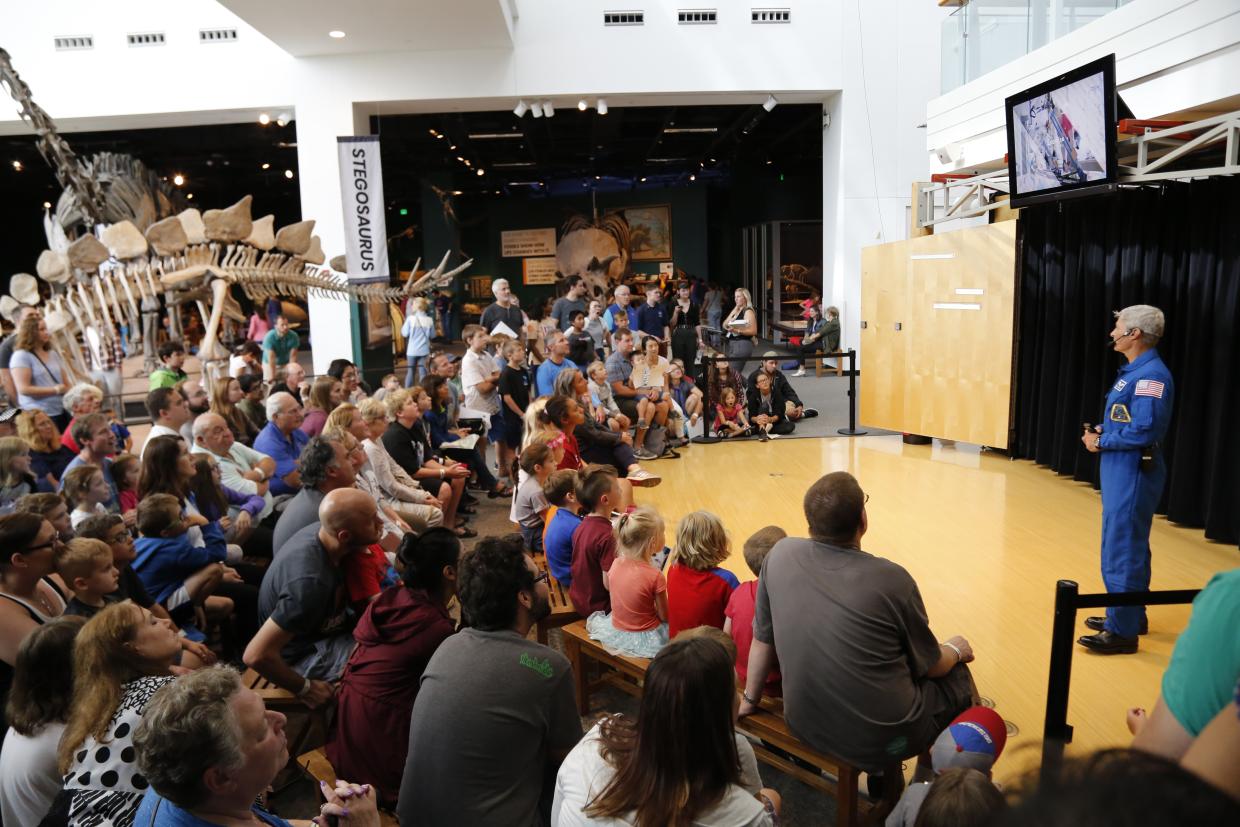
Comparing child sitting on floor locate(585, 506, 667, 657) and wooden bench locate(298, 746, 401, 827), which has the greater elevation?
child sitting on floor locate(585, 506, 667, 657)

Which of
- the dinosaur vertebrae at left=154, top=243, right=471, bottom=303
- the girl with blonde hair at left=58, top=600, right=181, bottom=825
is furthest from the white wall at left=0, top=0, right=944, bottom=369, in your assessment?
the girl with blonde hair at left=58, top=600, right=181, bottom=825

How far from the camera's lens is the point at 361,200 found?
10305 millimetres

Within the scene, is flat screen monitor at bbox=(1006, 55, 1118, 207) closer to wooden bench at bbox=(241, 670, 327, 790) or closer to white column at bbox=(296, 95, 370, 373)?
wooden bench at bbox=(241, 670, 327, 790)

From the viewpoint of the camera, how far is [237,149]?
15.6 meters

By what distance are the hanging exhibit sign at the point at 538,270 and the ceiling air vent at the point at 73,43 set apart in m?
10.9

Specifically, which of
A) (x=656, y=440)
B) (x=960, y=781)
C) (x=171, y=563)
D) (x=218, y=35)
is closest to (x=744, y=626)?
(x=960, y=781)

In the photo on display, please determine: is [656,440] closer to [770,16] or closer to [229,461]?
[229,461]

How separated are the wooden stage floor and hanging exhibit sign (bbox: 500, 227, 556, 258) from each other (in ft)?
42.8

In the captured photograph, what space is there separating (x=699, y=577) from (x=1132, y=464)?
7.85 feet

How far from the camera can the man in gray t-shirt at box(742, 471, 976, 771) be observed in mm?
2508

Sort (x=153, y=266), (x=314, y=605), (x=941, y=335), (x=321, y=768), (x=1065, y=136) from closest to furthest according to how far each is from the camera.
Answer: (x=321, y=768) < (x=314, y=605) < (x=1065, y=136) < (x=153, y=266) < (x=941, y=335)

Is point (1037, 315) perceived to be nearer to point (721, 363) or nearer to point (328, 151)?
point (721, 363)

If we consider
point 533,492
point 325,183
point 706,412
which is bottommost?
point 706,412

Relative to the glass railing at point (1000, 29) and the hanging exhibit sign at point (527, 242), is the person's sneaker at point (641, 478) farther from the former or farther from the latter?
the hanging exhibit sign at point (527, 242)
